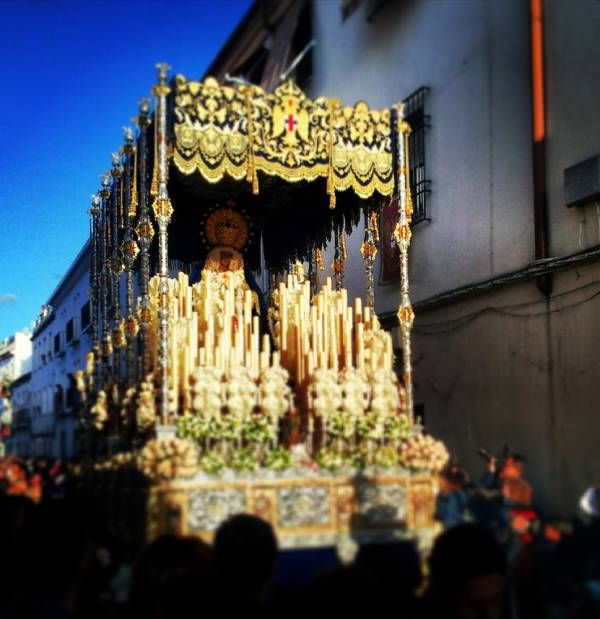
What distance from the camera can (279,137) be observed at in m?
10.6

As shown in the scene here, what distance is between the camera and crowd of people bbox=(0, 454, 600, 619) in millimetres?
3961

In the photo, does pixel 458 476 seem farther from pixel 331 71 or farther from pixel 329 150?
pixel 331 71

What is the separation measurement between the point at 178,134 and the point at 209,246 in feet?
10.9

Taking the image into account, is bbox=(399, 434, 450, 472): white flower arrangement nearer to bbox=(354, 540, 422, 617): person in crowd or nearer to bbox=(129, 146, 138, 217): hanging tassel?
bbox=(354, 540, 422, 617): person in crowd

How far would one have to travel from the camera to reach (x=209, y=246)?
1304 cm

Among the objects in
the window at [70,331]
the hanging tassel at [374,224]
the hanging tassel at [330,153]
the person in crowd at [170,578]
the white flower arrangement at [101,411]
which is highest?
the hanging tassel at [330,153]

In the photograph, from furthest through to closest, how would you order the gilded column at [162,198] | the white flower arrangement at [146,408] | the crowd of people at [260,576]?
the gilded column at [162,198] → the white flower arrangement at [146,408] → the crowd of people at [260,576]

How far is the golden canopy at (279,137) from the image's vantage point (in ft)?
32.8

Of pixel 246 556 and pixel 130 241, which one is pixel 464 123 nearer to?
pixel 130 241

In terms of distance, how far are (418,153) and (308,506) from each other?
988 centimetres

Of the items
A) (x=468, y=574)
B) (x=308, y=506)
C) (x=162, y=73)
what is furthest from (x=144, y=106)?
(x=468, y=574)

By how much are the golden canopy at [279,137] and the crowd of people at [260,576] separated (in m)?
5.02

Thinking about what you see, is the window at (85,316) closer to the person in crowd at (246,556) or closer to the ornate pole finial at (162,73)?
the ornate pole finial at (162,73)

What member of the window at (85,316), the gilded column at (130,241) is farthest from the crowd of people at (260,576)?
the window at (85,316)
